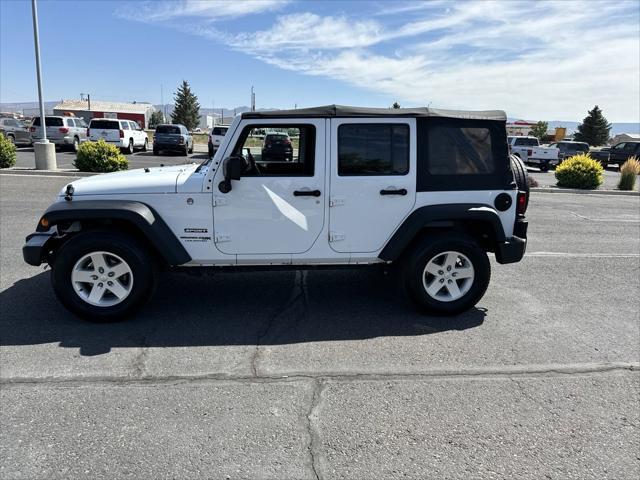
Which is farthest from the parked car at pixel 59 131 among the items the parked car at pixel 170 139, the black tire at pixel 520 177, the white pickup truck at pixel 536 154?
the black tire at pixel 520 177

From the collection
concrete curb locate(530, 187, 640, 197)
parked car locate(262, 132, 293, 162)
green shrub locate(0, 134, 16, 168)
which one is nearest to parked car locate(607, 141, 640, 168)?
concrete curb locate(530, 187, 640, 197)

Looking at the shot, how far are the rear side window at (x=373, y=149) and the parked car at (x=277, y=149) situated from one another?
0.63 m

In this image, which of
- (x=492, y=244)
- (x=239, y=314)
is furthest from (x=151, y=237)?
(x=492, y=244)

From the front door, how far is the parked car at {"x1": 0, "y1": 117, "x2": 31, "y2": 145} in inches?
1058

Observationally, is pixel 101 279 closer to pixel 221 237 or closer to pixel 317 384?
pixel 221 237

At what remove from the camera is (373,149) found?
4340 mm

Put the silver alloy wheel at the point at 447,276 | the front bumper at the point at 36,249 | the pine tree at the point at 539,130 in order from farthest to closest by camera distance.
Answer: the pine tree at the point at 539,130 < the silver alloy wheel at the point at 447,276 < the front bumper at the point at 36,249

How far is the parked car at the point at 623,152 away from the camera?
1136 inches

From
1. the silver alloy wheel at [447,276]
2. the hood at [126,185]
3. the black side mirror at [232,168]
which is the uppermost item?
the black side mirror at [232,168]

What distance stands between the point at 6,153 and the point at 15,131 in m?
13.0

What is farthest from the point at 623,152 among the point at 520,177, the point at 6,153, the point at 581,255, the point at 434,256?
the point at 6,153

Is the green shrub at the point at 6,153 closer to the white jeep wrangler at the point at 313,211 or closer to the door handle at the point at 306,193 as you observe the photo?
the white jeep wrangler at the point at 313,211

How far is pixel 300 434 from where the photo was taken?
282cm

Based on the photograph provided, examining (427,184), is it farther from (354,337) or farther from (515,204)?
(354,337)
